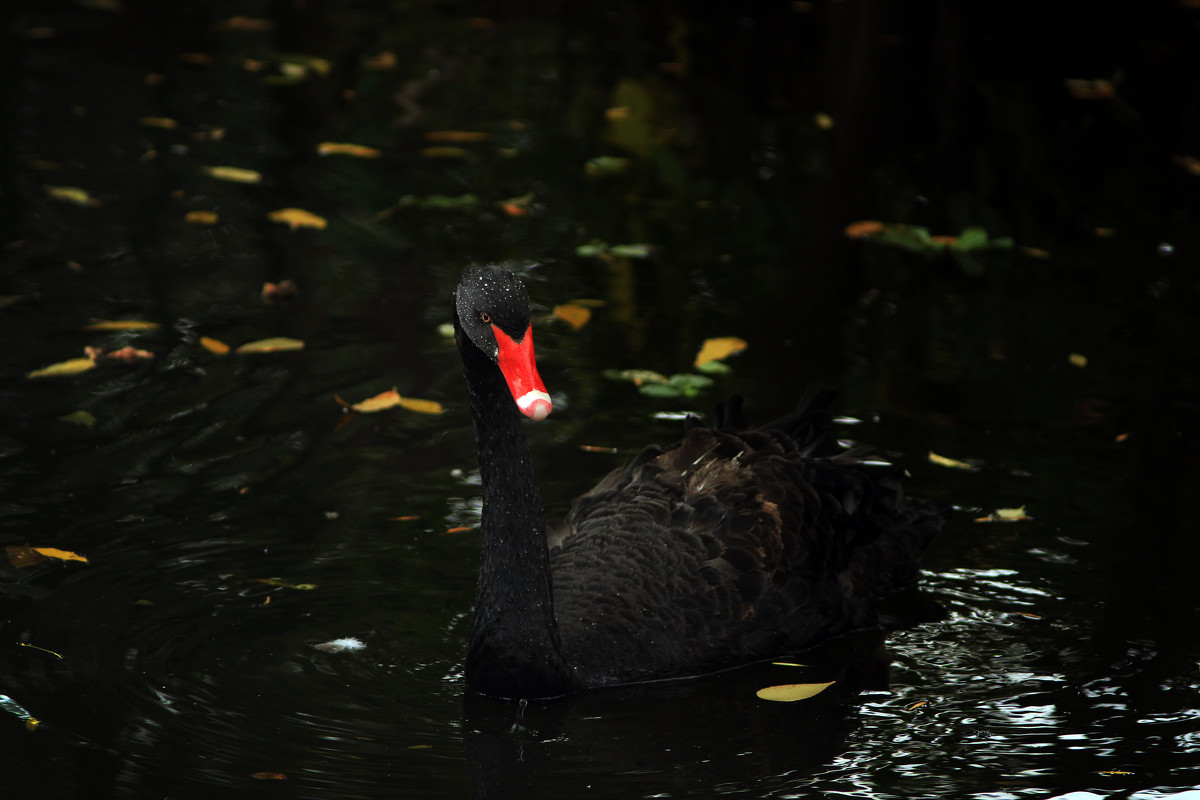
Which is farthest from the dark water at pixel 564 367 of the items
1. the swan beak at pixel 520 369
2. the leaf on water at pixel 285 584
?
the swan beak at pixel 520 369

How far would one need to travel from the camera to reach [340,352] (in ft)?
22.6

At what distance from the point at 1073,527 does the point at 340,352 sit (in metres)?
3.25

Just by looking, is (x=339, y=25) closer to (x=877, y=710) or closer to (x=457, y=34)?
(x=457, y=34)

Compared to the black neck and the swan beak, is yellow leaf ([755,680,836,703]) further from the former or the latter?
the swan beak

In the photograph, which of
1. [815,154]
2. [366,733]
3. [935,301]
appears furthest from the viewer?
[815,154]

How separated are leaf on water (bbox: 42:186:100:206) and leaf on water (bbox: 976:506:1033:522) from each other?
553cm

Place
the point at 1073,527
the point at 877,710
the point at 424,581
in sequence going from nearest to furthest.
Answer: the point at 877,710 < the point at 424,581 < the point at 1073,527

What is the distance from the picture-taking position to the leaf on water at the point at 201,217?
8594 millimetres

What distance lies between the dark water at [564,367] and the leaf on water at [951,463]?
0.04m

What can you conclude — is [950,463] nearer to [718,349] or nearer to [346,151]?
[718,349]

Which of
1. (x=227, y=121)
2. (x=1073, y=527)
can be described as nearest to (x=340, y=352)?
(x=1073, y=527)

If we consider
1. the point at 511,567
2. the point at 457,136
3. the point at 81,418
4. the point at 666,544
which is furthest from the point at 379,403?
the point at 457,136

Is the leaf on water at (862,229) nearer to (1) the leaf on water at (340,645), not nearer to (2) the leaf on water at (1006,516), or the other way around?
(2) the leaf on water at (1006,516)

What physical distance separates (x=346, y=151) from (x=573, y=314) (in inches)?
125
